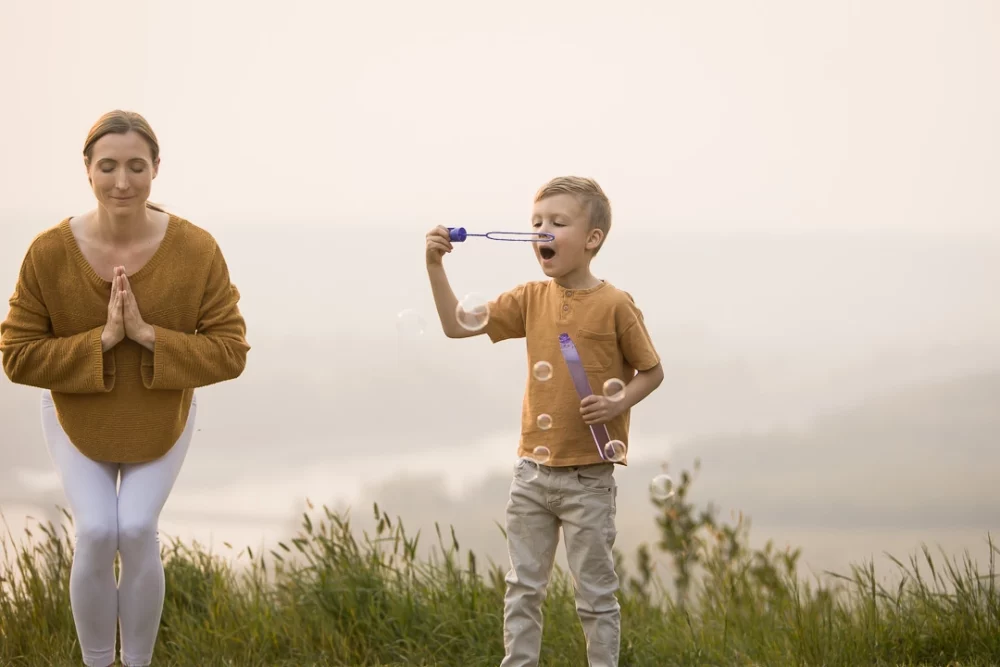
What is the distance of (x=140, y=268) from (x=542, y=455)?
1731mm

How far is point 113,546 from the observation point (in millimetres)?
4152

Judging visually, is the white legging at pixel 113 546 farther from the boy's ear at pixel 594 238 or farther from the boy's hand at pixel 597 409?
the boy's ear at pixel 594 238

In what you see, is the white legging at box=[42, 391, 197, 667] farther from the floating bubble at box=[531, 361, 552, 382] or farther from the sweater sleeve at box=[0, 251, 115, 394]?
the floating bubble at box=[531, 361, 552, 382]

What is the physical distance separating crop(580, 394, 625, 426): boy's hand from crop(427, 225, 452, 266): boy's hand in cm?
77

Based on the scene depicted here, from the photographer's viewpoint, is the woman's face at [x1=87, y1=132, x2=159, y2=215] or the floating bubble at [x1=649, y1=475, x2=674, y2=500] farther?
the floating bubble at [x1=649, y1=475, x2=674, y2=500]

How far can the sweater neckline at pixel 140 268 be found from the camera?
432cm

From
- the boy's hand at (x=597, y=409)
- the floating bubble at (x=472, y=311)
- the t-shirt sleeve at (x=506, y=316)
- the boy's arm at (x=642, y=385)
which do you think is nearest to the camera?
the boy's hand at (x=597, y=409)

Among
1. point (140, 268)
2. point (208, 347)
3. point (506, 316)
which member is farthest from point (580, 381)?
point (140, 268)

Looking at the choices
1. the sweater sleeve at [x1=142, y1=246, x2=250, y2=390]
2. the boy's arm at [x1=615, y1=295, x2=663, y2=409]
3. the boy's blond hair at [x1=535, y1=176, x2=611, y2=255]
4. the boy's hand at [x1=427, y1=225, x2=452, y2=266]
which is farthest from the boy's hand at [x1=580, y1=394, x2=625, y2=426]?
the sweater sleeve at [x1=142, y1=246, x2=250, y2=390]

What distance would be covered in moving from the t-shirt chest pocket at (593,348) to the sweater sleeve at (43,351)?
5.93 feet

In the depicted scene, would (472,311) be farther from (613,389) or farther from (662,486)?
(662,486)

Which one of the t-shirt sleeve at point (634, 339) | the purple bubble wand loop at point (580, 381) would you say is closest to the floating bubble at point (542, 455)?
the purple bubble wand loop at point (580, 381)

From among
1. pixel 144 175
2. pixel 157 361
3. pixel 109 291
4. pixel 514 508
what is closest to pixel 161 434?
pixel 157 361

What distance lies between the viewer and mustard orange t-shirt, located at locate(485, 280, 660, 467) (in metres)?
4.12
